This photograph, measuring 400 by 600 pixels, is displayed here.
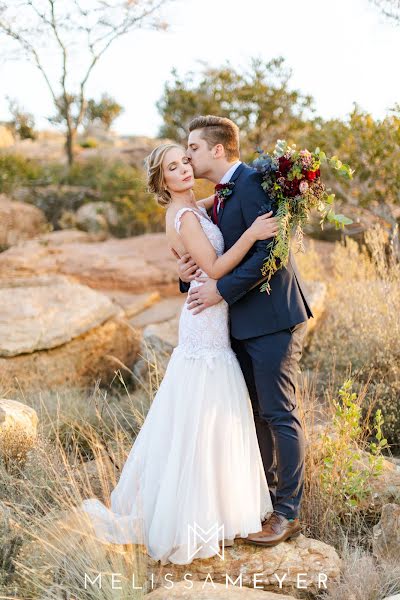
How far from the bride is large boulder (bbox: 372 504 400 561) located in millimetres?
595

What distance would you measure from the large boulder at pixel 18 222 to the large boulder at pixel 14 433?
7.87 meters

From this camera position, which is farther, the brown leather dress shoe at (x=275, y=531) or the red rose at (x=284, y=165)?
the brown leather dress shoe at (x=275, y=531)

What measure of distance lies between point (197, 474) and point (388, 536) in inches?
42.4

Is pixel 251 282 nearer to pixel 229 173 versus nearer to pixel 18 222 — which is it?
pixel 229 173

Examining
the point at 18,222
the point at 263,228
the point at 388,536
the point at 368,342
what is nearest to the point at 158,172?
the point at 263,228

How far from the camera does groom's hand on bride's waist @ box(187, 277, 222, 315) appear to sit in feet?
10.5

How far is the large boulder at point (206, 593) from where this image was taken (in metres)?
2.62

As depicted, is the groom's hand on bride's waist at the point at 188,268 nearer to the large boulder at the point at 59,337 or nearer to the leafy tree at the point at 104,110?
the large boulder at the point at 59,337

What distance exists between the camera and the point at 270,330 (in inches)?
124

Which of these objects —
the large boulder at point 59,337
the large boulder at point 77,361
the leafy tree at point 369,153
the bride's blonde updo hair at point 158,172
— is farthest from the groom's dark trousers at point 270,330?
the leafy tree at point 369,153

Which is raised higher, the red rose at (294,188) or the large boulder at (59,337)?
the red rose at (294,188)

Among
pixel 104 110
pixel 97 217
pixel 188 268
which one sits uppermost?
pixel 104 110

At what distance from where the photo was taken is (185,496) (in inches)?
123

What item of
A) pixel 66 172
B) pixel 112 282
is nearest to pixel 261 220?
pixel 112 282
